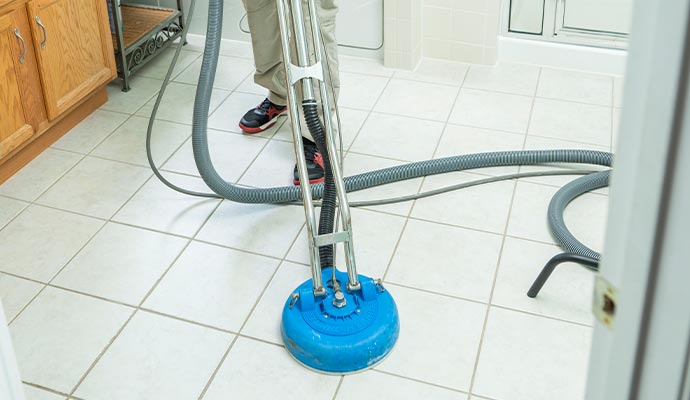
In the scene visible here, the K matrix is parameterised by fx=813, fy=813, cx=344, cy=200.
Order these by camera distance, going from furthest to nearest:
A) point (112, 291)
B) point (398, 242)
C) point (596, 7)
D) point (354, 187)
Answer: point (596, 7) < point (354, 187) < point (398, 242) < point (112, 291)

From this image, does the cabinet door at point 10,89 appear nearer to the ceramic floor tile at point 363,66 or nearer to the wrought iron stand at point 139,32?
the wrought iron stand at point 139,32

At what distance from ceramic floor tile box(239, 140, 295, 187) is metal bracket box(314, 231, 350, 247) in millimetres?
798

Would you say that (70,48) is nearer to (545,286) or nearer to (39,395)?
(39,395)

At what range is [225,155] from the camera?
9.20ft

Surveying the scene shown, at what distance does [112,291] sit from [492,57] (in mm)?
1909

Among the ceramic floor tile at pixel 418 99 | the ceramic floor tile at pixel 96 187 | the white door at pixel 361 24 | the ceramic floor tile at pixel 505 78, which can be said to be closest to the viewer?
the ceramic floor tile at pixel 96 187

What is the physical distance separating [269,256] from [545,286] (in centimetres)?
76

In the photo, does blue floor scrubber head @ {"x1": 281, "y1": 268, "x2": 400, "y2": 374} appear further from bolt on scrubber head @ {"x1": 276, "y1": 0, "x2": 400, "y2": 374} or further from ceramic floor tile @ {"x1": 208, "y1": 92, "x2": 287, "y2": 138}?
ceramic floor tile @ {"x1": 208, "y1": 92, "x2": 287, "y2": 138}

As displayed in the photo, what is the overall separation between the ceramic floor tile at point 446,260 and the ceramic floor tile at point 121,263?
2.14 ft

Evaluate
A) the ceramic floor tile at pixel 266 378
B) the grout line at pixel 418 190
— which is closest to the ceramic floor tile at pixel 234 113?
the grout line at pixel 418 190

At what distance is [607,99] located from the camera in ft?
10.2

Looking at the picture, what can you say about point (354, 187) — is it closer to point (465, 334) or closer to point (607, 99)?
point (465, 334)

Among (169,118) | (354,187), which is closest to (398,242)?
(354,187)

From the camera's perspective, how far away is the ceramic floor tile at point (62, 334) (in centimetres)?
193
